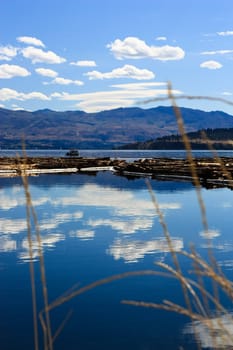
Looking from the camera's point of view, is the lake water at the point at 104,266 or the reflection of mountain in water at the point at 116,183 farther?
the reflection of mountain in water at the point at 116,183

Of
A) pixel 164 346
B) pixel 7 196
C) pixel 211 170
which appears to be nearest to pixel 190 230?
pixel 164 346

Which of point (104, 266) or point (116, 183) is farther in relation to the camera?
point (116, 183)

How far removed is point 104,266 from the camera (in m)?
13.6

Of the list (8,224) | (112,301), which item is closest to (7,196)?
(8,224)

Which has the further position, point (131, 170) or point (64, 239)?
point (131, 170)

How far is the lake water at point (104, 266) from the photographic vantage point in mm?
8477

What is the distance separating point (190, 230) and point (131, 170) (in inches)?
2023

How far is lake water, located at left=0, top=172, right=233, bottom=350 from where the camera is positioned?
848 cm

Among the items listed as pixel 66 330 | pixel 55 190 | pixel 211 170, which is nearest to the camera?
pixel 66 330

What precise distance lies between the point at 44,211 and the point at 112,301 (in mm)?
15844

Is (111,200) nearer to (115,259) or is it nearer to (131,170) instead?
(115,259)

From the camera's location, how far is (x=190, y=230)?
1981cm

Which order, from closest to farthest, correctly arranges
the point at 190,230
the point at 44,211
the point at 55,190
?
the point at 190,230, the point at 44,211, the point at 55,190

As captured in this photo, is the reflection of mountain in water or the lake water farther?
the reflection of mountain in water
